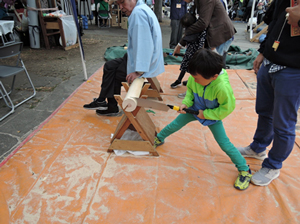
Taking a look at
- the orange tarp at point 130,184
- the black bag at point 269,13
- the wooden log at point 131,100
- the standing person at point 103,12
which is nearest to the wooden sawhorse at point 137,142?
the orange tarp at point 130,184

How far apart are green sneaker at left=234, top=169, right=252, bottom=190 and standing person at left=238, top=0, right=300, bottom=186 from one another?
5 centimetres

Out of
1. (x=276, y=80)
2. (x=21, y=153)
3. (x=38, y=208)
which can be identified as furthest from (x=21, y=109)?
(x=276, y=80)

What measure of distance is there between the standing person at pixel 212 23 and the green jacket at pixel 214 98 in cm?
141

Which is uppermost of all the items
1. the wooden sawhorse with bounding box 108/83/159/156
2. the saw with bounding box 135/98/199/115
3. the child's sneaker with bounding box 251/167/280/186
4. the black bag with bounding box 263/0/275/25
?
the black bag with bounding box 263/0/275/25

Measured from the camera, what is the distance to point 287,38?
1.42 meters

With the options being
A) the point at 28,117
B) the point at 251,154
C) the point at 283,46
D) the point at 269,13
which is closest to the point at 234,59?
the point at 269,13

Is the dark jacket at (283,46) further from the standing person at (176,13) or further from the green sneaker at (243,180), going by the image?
the standing person at (176,13)

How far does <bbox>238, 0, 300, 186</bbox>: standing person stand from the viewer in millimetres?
1438

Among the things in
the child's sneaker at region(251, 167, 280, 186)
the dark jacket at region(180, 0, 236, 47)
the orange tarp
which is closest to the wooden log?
the orange tarp

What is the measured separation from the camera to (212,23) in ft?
9.41

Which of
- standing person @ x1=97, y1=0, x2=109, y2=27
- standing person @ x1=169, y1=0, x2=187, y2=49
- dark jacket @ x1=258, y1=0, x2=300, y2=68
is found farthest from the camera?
standing person @ x1=97, y1=0, x2=109, y2=27

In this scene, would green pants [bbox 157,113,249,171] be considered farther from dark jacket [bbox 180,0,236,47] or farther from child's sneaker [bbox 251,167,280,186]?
dark jacket [bbox 180,0,236,47]

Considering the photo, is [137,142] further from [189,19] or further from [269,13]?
[189,19]

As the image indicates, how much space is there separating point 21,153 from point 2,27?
11.3 ft
